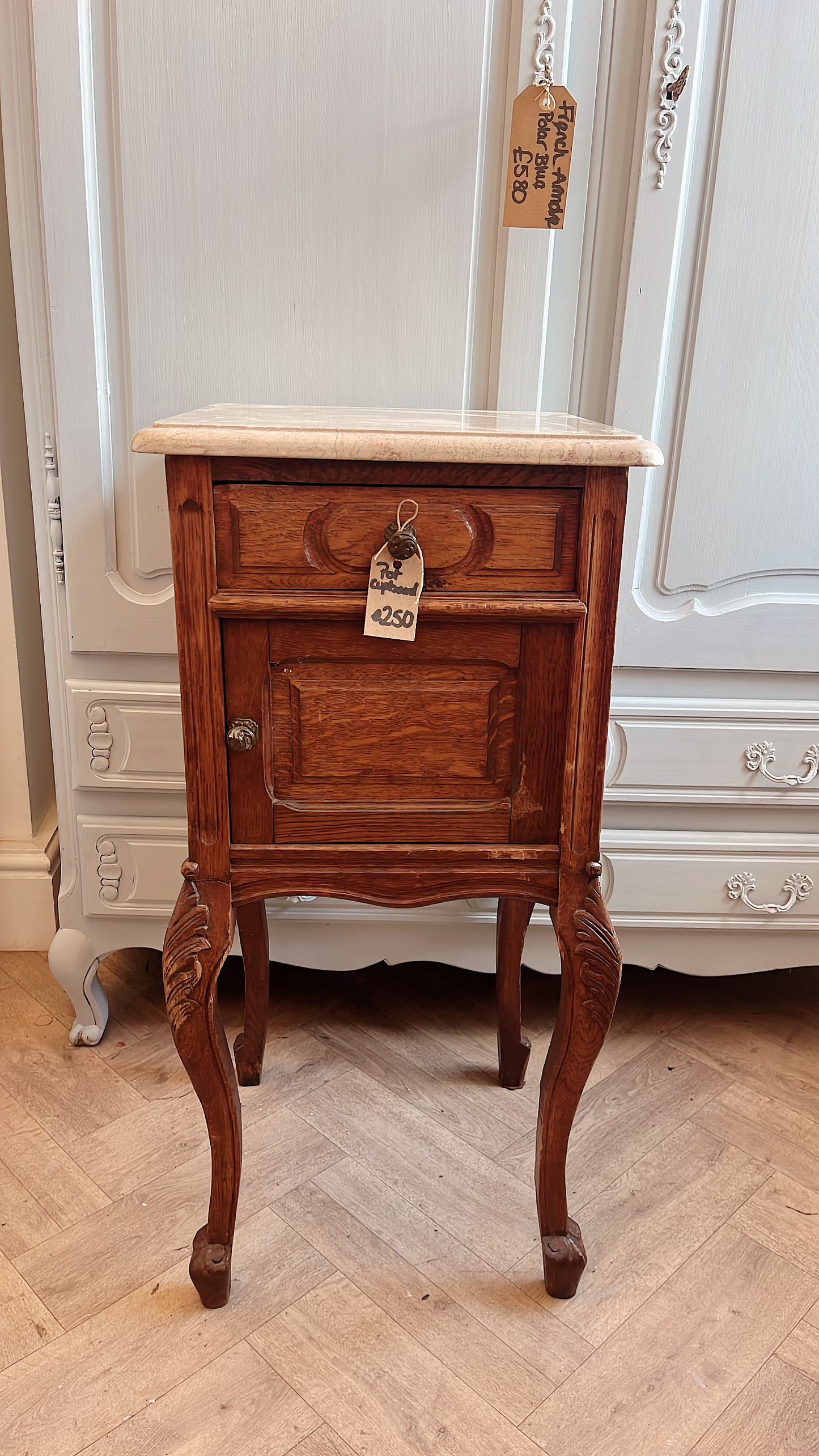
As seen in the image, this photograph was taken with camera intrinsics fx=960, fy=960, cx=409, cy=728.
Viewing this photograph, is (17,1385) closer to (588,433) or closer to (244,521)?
(244,521)

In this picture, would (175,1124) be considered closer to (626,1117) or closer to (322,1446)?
(322,1446)

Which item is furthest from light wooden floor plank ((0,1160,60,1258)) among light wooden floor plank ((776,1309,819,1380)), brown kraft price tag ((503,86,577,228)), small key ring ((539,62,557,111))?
small key ring ((539,62,557,111))

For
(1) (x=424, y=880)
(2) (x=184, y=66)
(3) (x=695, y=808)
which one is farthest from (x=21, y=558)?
(3) (x=695, y=808)

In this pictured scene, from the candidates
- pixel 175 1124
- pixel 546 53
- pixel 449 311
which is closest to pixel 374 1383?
pixel 175 1124

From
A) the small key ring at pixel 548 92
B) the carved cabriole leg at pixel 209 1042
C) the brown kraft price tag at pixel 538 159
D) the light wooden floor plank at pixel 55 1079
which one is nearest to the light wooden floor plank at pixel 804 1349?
→ the carved cabriole leg at pixel 209 1042

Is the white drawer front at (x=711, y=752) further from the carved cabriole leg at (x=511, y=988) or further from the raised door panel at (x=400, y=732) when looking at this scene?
the raised door panel at (x=400, y=732)

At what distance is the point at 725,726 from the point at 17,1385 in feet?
3.58

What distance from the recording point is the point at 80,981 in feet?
4.58

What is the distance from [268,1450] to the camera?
89 cm

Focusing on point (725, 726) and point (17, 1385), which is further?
point (725, 726)

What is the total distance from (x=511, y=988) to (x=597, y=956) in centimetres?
41

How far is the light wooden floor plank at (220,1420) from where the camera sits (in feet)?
2.93

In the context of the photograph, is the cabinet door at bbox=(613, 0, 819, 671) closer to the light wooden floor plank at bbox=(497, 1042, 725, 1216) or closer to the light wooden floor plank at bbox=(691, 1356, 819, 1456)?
the light wooden floor plank at bbox=(497, 1042, 725, 1216)

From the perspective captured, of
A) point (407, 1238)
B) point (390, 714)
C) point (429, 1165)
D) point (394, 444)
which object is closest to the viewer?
point (394, 444)
